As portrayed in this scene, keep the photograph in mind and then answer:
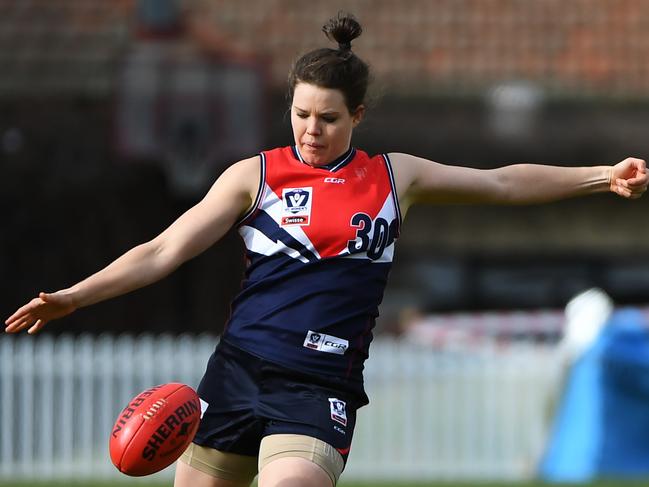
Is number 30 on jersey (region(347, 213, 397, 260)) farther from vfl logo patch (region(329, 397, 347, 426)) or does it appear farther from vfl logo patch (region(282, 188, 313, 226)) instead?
vfl logo patch (region(329, 397, 347, 426))

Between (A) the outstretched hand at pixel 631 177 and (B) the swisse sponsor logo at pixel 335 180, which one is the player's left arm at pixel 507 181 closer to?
(A) the outstretched hand at pixel 631 177

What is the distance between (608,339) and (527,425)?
1.45m

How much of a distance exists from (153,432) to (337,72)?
1408 millimetres

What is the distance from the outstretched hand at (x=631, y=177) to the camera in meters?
5.48

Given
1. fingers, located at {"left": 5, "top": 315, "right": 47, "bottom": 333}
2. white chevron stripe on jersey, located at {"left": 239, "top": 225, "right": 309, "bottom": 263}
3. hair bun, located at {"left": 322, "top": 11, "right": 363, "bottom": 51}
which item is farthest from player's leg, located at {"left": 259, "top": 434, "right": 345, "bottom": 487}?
hair bun, located at {"left": 322, "top": 11, "right": 363, "bottom": 51}

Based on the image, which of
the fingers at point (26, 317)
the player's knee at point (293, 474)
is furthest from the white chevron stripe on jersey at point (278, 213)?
the fingers at point (26, 317)

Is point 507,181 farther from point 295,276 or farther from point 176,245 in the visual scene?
point 176,245

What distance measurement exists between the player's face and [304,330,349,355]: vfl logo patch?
0.62 meters

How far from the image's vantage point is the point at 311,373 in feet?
16.6

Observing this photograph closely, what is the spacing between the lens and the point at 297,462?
190 inches

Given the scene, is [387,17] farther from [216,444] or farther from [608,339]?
[216,444]

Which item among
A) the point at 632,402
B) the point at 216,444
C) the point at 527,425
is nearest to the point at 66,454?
the point at 527,425

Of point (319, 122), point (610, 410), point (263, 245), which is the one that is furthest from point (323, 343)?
point (610, 410)

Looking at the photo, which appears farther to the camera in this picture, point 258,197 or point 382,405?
point 382,405
